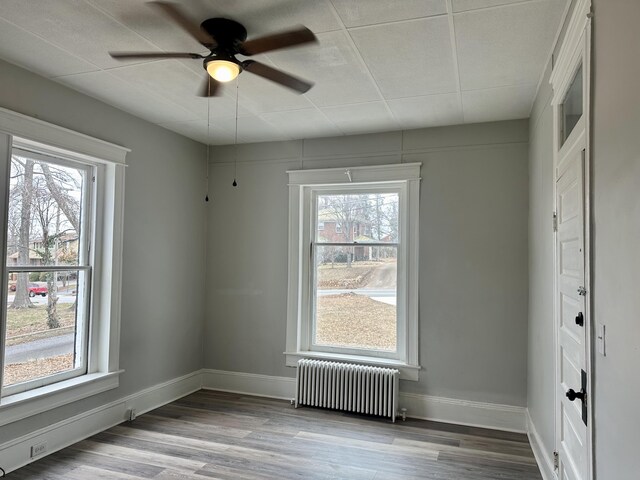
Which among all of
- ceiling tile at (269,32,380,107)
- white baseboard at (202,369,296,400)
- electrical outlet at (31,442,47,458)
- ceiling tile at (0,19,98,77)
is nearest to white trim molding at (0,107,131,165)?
ceiling tile at (0,19,98,77)

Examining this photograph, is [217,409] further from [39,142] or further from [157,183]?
[39,142]

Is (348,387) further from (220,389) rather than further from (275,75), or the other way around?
(275,75)

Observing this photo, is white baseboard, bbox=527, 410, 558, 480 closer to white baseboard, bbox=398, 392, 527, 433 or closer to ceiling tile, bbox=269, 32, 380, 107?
white baseboard, bbox=398, 392, 527, 433

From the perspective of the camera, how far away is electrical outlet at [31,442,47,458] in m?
3.06

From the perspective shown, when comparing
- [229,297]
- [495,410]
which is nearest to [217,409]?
[229,297]

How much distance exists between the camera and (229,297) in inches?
191

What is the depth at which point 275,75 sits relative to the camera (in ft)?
9.18

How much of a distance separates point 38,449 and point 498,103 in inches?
169

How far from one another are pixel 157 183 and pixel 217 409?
2254 mm

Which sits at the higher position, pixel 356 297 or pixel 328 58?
pixel 328 58

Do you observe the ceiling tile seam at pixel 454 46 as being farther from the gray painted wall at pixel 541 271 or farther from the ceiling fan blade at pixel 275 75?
the ceiling fan blade at pixel 275 75

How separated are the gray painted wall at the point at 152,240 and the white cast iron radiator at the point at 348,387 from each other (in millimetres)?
1326

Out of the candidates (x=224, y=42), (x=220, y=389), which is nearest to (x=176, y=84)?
(x=224, y=42)

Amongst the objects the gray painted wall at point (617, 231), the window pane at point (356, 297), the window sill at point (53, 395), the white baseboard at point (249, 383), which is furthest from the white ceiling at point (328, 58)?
the white baseboard at point (249, 383)
